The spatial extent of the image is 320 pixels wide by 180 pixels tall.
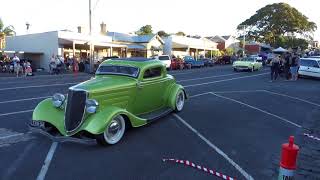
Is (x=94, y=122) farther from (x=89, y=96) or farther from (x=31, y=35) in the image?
(x=31, y=35)

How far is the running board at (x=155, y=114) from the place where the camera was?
9.12 metres

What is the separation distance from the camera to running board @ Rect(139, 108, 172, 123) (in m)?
9.12

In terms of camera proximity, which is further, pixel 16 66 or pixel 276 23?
pixel 276 23

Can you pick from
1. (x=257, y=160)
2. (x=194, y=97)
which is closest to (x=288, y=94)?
(x=194, y=97)

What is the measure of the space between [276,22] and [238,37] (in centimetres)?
1138

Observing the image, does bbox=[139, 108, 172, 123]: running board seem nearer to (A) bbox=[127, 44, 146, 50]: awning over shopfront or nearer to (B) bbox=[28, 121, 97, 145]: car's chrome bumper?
(B) bbox=[28, 121, 97, 145]: car's chrome bumper

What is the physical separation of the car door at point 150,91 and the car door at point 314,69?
1930 cm

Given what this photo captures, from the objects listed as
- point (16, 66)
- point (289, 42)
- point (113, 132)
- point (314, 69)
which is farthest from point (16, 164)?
point (289, 42)

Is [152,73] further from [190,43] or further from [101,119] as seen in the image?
[190,43]

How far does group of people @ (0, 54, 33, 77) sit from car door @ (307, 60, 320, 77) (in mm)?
20473

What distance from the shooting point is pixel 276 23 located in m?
84.5

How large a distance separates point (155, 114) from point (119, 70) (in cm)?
145

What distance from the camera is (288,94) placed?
1708cm

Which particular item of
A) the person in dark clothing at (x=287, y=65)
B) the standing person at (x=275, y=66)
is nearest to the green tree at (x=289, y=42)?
the person in dark clothing at (x=287, y=65)
